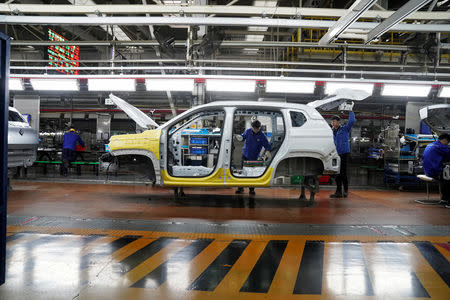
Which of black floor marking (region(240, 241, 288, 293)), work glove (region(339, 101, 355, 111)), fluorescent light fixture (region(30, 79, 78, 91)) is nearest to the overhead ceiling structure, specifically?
fluorescent light fixture (region(30, 79, 78, 91))

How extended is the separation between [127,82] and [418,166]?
7615 mm

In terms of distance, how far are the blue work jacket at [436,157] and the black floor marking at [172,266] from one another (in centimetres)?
492

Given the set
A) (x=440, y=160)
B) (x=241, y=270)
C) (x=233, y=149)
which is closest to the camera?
(x=241, y=270)

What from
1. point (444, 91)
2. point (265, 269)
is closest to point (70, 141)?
point (265, 269)

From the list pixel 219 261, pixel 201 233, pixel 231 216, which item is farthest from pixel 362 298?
pixel 231 216

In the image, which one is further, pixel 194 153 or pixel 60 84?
pixel 194 153

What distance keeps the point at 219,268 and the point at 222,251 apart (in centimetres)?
41

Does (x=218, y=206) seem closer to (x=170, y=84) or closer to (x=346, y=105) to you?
(x=346, y=105)

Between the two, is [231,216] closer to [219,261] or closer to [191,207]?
[191,207]

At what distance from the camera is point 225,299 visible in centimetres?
205

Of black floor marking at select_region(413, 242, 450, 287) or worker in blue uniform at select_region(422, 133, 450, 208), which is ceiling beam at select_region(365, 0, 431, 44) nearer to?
worker in blue uniform at select_region(422, 133, 450, 208)

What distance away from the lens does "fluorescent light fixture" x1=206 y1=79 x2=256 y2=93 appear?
7297mm

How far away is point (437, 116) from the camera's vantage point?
610 cm

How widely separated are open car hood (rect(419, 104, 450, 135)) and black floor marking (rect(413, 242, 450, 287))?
12.1ft
